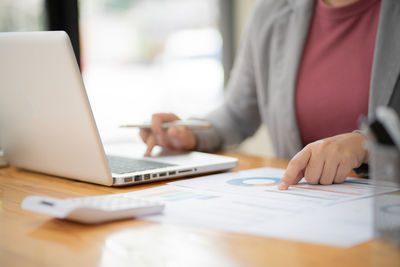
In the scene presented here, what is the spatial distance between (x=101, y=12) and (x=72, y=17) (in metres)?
0.49

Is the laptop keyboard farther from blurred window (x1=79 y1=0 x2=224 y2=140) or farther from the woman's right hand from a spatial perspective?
blurred window (x1=79 y1=0 x2=224 y2=140)

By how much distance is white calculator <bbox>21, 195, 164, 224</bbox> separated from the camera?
2.17 ft

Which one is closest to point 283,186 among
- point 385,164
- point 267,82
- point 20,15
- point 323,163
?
point 323,163

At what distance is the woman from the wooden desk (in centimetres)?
55

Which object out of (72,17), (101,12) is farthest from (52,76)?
(101,12)

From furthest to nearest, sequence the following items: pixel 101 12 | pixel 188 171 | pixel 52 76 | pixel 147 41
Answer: pixel 147 41, pixel 101 12, pixel 188 171, pixel 52 76

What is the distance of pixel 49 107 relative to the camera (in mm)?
923

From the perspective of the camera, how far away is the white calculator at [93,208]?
0.66 meters

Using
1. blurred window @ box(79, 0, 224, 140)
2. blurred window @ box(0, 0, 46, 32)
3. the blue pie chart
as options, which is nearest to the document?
the blue pie chart

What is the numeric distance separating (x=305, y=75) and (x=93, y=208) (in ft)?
2.96

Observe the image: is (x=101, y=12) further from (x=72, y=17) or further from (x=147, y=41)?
(x=72, y=17)

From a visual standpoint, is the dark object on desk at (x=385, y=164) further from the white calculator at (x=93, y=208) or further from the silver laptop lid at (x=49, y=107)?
the silver laptop lid at (x=49, y=107)

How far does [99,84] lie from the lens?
2.88m

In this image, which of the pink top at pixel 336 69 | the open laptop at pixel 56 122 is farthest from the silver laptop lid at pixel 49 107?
the pink top at pixel 336 69
